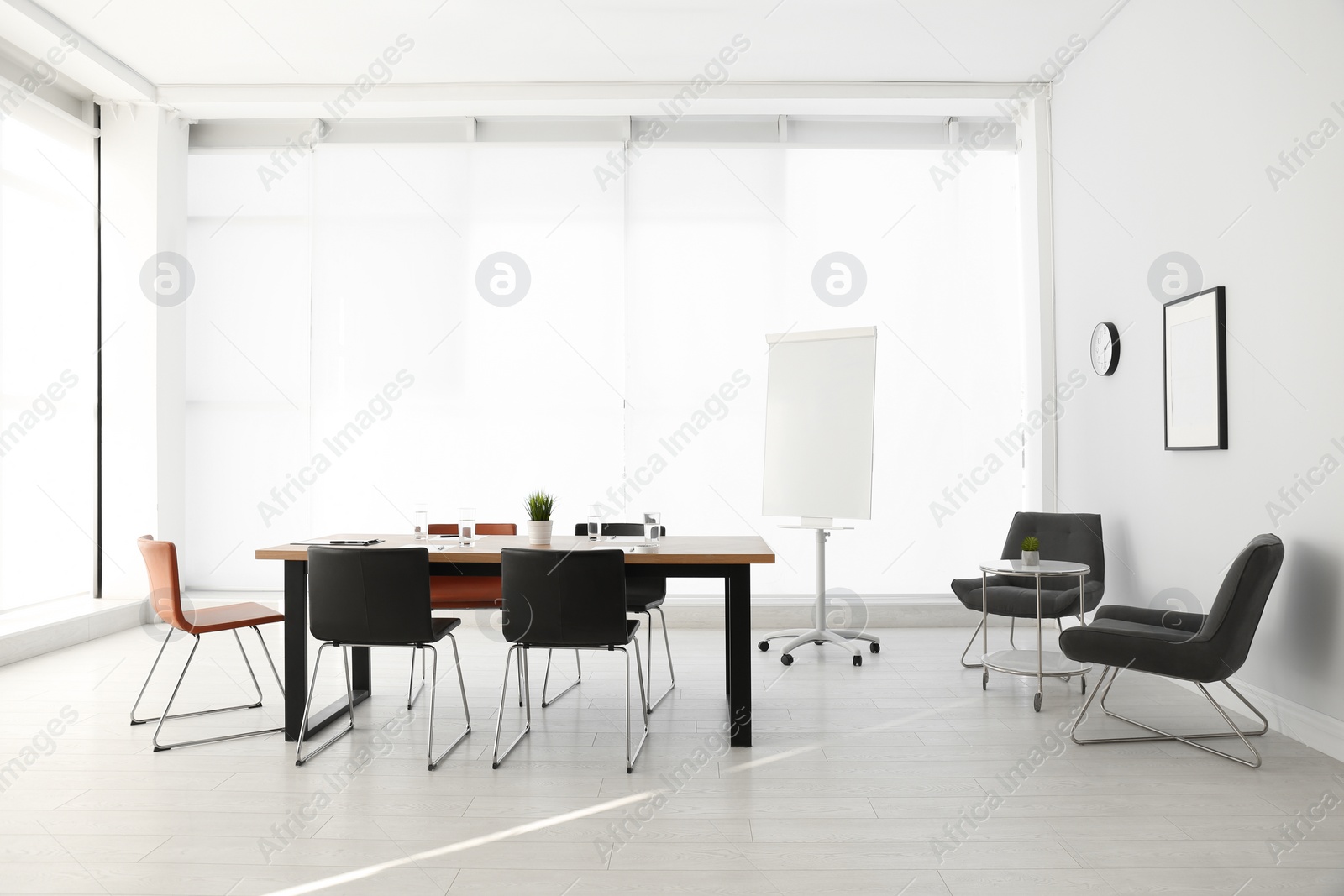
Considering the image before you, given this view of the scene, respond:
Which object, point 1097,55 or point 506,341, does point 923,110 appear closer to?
point 1097,55

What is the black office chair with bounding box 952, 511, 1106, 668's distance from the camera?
13.6 feet

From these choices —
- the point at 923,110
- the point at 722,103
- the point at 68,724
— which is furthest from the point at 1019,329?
the point at 68,724

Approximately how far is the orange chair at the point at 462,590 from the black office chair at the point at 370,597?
0.62 m

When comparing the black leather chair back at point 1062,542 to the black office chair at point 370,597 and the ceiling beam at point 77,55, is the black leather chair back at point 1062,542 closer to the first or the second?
the black office chair at point 370,597

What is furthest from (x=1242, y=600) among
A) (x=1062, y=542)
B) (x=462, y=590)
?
(x=462, y=590)

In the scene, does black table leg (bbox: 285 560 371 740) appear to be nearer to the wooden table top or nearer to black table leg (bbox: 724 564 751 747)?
the wooden table top

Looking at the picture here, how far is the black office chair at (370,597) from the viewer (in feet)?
9.97

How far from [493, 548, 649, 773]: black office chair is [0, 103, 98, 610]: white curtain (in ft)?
13.5

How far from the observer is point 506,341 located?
598cm

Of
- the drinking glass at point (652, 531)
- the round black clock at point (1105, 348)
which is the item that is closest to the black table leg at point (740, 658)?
the drinking glass at point (652, 531)

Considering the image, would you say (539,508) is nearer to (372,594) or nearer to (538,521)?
(538,521)

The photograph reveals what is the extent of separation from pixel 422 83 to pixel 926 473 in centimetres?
456

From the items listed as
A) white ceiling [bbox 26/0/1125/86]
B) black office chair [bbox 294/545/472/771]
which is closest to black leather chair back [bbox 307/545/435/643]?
black office chair [bbox 294/545/472/771]

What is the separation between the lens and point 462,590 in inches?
162
